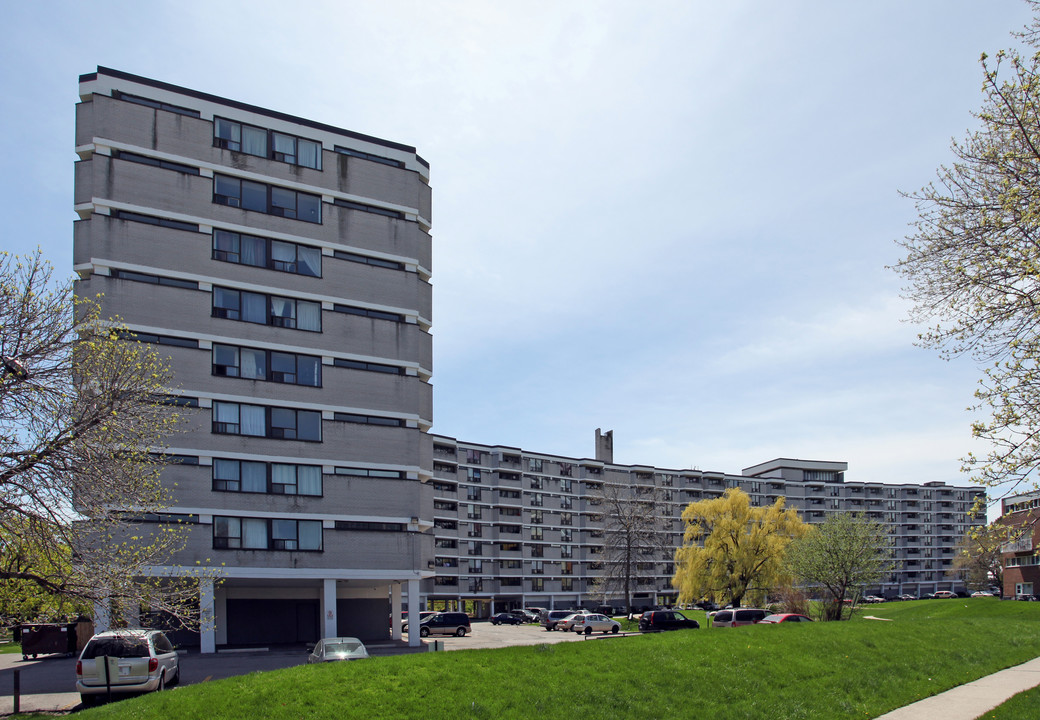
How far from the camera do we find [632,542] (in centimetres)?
8856

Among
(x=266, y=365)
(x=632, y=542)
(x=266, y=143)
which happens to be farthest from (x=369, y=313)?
(x=632, y=542)

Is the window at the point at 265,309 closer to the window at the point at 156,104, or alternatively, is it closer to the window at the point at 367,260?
the window at the point at 367,260

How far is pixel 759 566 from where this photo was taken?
62.7 metres

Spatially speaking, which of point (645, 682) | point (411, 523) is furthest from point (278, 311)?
point (645, 682)

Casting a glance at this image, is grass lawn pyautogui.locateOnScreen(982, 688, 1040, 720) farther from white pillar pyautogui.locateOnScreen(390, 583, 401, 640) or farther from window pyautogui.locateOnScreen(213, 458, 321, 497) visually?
white pillar pyautogui.locateOnScreen(390, 583, 401, 640)

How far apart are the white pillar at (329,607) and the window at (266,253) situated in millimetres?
16927

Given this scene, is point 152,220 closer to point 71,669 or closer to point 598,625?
point 71,669

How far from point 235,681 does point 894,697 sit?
45.4 feet

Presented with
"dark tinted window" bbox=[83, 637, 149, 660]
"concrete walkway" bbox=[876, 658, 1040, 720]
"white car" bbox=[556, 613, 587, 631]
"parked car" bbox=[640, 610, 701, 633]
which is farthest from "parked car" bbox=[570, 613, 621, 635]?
"dark tinted window" bbox=[83, 637, 149, 660]

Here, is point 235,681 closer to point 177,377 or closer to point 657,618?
point 177,377

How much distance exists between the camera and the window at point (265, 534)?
40.0m

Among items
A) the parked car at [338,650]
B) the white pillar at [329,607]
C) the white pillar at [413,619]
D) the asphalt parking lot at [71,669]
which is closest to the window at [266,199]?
the white pillar at [329,607]

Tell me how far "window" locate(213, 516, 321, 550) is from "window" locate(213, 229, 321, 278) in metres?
13.6

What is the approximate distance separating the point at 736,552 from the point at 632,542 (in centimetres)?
2602
